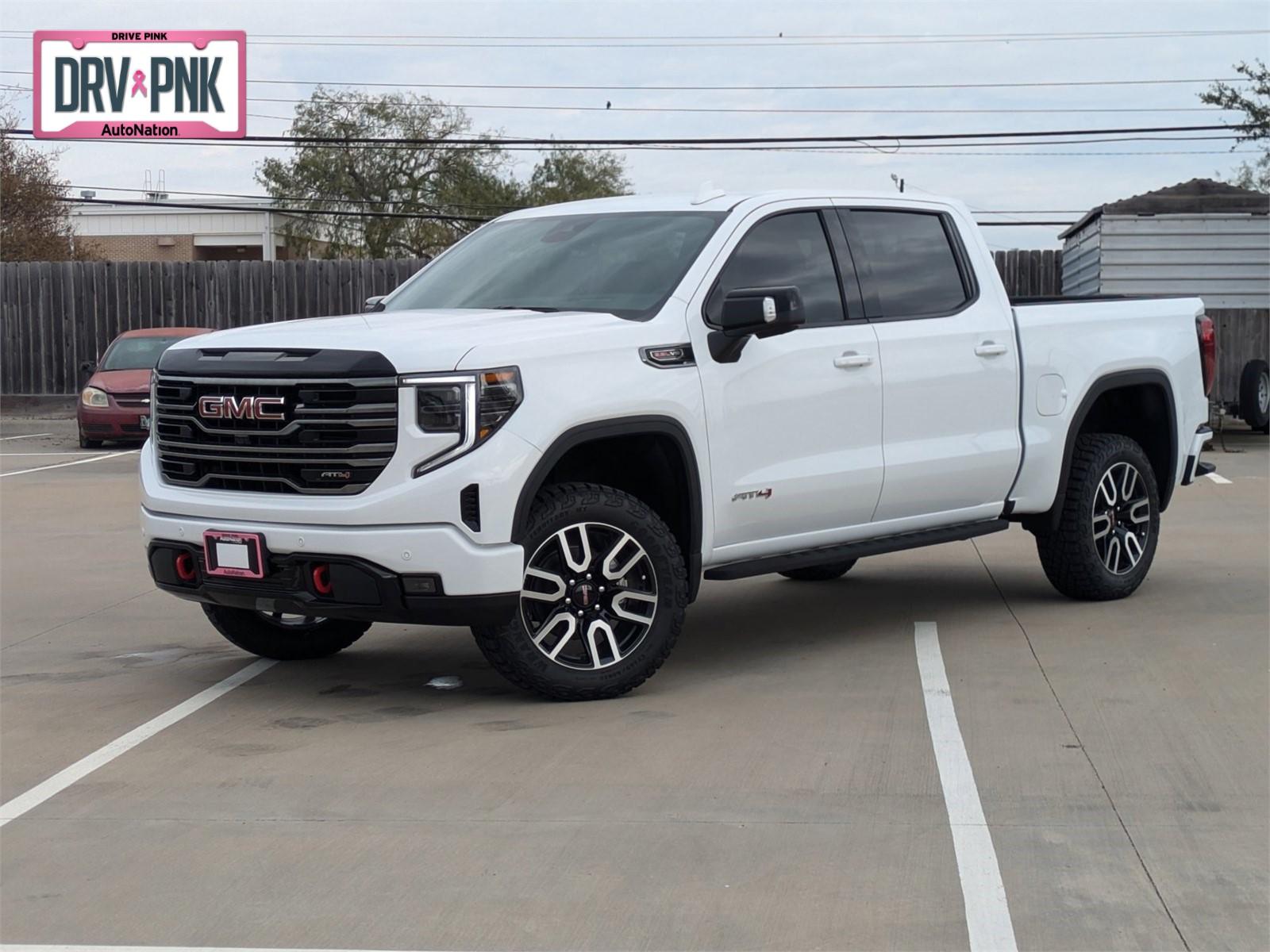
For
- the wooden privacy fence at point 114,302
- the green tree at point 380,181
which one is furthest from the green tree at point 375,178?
the wooden privacy fence at point 114,302

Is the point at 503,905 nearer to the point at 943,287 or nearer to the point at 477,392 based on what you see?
the point at 477,392

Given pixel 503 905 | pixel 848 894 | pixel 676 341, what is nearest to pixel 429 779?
pixel 503 905

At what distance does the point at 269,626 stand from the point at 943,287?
3.57 m

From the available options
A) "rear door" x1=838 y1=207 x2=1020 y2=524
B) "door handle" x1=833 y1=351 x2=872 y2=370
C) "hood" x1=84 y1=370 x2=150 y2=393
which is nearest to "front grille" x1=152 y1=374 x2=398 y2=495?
"door handle" x1=833 y1=351 x2=872 y2=370

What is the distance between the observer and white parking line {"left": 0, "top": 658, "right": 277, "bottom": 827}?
537 cm

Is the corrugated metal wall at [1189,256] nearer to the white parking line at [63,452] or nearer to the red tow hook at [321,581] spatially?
the white parking line at [63,452]

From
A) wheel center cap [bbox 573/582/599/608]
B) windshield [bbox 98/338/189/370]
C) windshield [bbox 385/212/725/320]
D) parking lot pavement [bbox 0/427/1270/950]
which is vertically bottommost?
parking lot pavement [bbox 0/427/1270/950]

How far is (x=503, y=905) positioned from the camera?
171 inches

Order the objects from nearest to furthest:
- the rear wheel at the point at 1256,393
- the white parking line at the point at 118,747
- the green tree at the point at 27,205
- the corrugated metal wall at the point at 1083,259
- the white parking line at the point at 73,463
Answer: the white parking line at the point at 118,747 → the white parking line at the point at 73,463 → the rear wheel at the point at 1256,393 → the corrugated metal wall at the point at 1083,259 → the green tree at the point at 27,205

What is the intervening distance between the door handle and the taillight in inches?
108

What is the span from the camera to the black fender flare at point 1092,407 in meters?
8.59

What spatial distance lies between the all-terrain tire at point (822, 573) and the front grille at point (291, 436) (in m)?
4.24

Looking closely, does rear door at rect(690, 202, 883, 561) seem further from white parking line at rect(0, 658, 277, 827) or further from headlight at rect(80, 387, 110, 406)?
headlight at rect(80, 387, 110, 406)

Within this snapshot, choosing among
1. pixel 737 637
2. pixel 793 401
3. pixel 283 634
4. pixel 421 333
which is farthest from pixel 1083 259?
pixel 421 333
